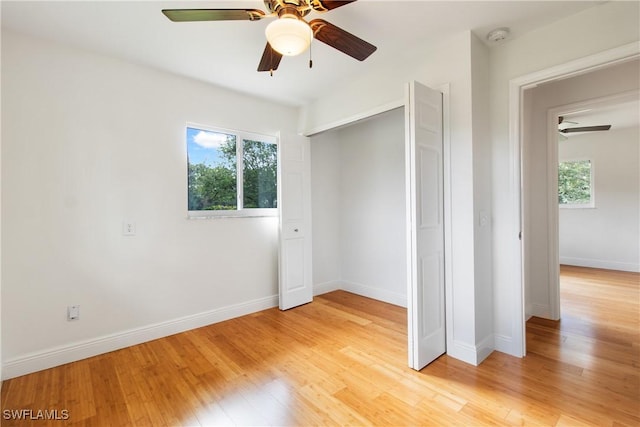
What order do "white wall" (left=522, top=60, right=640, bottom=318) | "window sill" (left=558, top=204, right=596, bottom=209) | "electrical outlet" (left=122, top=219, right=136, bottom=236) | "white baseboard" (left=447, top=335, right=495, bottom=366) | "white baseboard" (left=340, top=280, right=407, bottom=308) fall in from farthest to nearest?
"window sill" (left=558, top=204, right=596, bottom=209), "white baseboard" (left=340, top=280, right=407, bottom=308), "white wall" (left=522, top=60, right=640, bottom=318), "electrical outlet" (left=122, top=219, right=136, bottom=236), "white baseboard" (left=447, top=335, right=495, bottom=366)

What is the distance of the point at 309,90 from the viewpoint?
3363 millimetres

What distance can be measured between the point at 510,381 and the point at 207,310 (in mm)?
2757

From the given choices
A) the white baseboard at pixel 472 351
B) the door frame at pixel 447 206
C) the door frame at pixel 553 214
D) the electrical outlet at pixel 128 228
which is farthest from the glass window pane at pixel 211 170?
the door frame at pixel 553 214

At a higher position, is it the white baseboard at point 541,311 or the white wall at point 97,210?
the white wall at point 97,210

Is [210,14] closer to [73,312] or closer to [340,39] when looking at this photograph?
[340,39]

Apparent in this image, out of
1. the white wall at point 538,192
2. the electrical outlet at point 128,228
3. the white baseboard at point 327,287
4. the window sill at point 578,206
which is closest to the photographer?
the electrical outlet at point 128,228

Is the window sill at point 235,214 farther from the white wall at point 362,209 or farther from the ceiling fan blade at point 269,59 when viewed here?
the ceiling fan blade at point 269,59

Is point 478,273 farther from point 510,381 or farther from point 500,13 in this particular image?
point 500,13

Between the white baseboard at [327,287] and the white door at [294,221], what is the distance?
13.4 inches

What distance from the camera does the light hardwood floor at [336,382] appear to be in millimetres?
1733

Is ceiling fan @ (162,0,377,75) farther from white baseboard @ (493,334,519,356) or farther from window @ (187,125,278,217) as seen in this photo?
white baseboard @ (493,334,519,356)

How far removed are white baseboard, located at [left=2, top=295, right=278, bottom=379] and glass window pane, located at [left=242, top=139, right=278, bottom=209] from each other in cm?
122

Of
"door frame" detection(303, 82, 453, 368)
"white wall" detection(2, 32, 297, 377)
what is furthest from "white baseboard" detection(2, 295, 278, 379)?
"door frame" detection(303, 82, 453, 368)

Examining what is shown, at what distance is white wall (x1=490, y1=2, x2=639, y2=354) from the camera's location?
2.14 m
